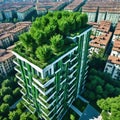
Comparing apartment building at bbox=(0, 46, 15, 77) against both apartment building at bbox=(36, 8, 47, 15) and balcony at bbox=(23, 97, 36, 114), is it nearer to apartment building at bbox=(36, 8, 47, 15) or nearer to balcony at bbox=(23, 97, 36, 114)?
balcony at bbox=(23, 97, 36, 114)

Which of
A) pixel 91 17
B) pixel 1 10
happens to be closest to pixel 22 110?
Answer: pixel 91 17

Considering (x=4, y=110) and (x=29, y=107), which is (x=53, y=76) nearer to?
(x=29, y=107)

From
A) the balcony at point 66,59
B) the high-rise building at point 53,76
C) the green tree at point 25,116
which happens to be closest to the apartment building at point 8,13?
the high-rise building at point 53,76

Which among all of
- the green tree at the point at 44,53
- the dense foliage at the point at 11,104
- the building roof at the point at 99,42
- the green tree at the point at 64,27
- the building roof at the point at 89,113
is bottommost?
the building roof at the point at 89,113

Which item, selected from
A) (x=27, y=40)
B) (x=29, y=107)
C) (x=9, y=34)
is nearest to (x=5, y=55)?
(x=9, y=34)

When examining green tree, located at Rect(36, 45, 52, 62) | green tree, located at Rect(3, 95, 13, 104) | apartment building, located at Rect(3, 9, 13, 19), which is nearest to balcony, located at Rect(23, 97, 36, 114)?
green tree, located at Rect(3, 95, 13, 104)

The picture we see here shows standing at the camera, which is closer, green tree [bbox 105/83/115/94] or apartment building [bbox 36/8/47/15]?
green tree [bbox 105/83/115/94]

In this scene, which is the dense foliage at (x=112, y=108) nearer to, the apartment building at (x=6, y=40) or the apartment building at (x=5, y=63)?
the apartment building at (x=5, y=63)
